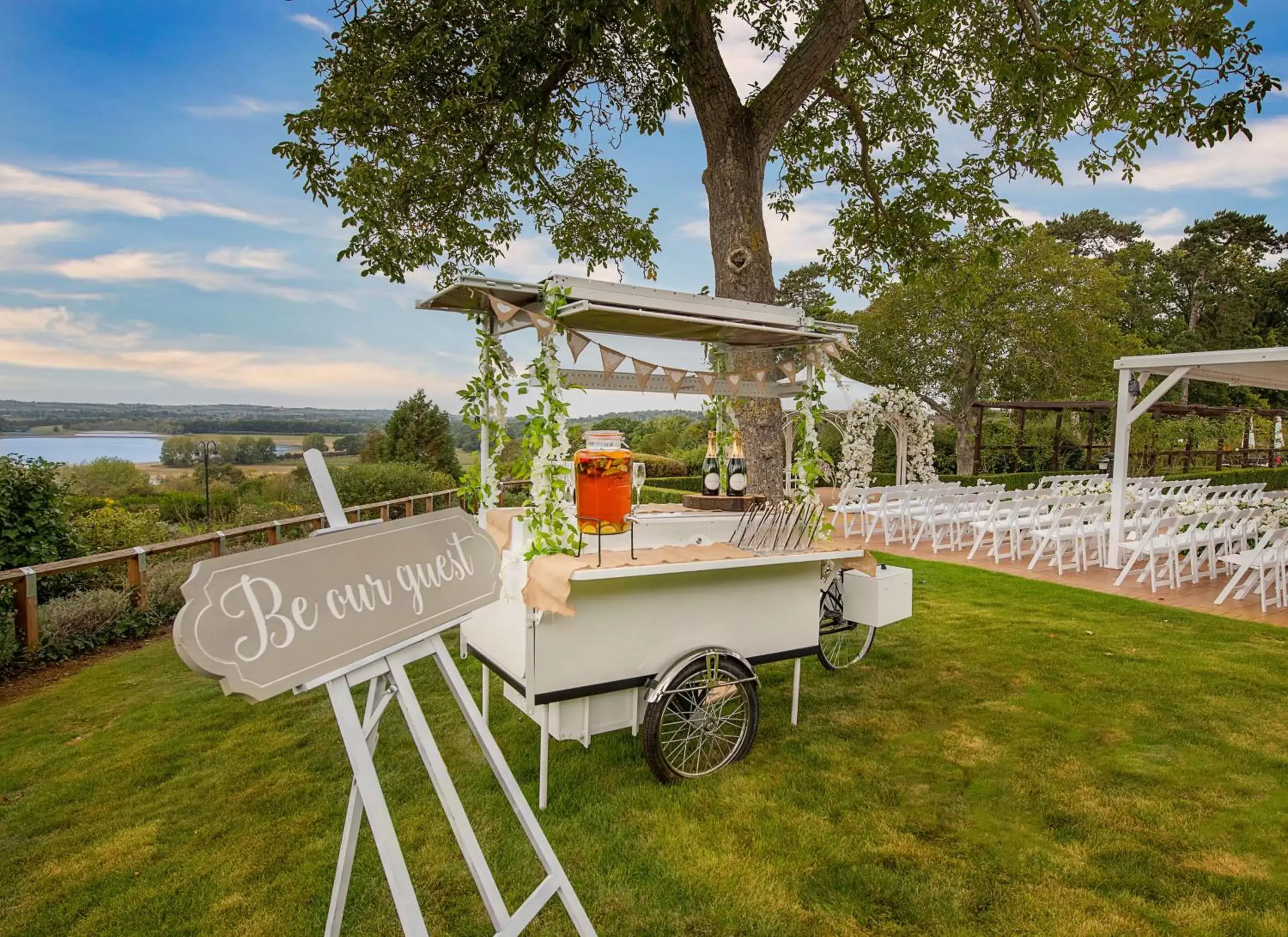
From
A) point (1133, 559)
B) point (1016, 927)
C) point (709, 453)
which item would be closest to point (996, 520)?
point (1133, 559)

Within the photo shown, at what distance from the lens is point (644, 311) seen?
2.77m

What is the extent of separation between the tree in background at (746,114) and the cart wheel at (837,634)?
1.27m

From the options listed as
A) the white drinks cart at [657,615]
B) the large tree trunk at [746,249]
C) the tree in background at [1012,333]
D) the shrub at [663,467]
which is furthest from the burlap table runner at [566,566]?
the tree in background at [1012,333]

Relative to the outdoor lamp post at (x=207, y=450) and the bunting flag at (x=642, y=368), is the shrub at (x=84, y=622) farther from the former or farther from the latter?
the bunting flag at (x=642, y=368)

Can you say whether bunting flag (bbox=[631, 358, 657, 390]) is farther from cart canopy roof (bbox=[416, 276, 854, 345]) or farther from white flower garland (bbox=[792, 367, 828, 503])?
white flower garland (bbox=[792, 367, 828, 503])

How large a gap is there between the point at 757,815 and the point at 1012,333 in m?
19.0

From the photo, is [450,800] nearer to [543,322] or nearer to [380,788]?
[380,788]

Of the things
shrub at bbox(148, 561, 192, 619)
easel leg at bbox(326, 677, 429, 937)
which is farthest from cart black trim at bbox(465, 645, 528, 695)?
shrub at bbox(148, 561, 192, 619)

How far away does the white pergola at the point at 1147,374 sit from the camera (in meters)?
7.57

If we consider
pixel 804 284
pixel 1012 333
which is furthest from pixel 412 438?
pixel 804 284

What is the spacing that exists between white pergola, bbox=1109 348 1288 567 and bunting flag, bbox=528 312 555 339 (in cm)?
770

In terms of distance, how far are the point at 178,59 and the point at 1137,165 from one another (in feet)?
30.2

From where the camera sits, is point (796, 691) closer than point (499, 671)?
No

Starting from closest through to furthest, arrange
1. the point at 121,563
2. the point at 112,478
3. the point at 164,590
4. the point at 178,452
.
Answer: the point at 164,590, the point at 121,563, the point at 112,478, the point at 178,452
